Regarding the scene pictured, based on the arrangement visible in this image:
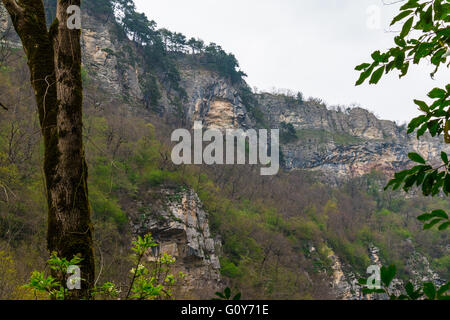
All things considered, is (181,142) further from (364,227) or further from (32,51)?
(32,51)

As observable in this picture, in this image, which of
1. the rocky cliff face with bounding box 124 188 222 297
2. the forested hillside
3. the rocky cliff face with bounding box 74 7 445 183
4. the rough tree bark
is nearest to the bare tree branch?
the rough tree bark

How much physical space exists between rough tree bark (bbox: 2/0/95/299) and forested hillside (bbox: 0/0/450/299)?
286mm

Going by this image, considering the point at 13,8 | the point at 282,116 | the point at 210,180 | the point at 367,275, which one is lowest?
the point at 367,275

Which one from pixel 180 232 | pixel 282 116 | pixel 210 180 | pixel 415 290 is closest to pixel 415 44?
pixel 415 290

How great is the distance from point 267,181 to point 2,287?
127 ft

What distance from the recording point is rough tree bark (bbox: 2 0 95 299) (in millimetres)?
2141

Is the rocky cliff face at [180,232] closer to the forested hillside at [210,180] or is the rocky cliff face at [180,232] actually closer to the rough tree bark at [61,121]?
the forested hillside at [210,180]

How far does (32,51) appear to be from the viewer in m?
2.35

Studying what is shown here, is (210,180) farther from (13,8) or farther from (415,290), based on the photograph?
(415,290)

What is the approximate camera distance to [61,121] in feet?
7.39

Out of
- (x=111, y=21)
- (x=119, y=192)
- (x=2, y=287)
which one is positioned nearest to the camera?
(x=2, y=287)

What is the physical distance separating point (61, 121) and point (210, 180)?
31.7 metres

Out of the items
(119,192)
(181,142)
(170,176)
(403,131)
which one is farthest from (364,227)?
(403,131)

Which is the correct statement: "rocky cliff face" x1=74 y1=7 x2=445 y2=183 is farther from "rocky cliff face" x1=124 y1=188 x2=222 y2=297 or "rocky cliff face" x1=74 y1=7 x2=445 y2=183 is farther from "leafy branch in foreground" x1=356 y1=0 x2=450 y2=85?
"leafy branch in foreground" x1=356 y1=0 x2=450 y2=85
